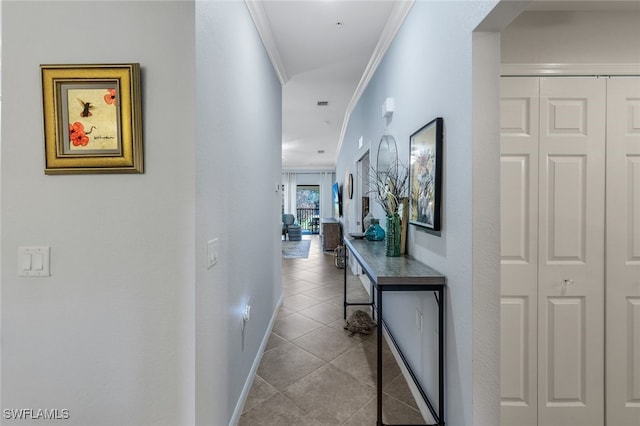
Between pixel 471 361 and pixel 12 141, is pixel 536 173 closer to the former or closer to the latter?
pixel 471 361

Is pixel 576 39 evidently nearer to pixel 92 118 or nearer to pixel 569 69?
pixel 569 69

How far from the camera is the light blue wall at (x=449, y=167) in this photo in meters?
1.23

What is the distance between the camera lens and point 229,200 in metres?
1.58

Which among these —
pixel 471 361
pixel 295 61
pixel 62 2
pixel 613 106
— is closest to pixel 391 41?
pixel 295 61

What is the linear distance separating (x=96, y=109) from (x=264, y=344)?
2.10m

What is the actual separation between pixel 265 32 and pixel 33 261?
84.8 inches

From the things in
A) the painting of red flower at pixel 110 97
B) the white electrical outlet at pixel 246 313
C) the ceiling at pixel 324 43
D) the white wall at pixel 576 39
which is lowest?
the white electrical outlet at pixel 246 313

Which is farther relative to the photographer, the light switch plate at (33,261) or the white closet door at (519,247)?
the white closet door at (519,247)

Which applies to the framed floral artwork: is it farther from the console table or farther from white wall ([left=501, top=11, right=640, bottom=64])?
white wall ([left=501, top=11, right=640, bottom=64])

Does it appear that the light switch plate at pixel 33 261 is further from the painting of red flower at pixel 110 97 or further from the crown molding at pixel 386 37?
the crown molding at pixel 386 37

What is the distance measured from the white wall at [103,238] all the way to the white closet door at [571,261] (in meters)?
1.77

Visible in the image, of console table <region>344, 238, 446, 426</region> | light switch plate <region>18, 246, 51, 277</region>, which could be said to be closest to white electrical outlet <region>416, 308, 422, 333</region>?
console table <region>344, 238, 446, 426</region>

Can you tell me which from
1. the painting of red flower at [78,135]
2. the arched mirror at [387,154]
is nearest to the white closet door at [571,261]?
the arched mirror at [387,154]

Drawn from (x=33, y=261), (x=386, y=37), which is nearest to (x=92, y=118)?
(x=33, y=261)
